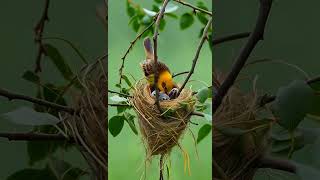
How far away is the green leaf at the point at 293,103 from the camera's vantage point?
2.79 feet

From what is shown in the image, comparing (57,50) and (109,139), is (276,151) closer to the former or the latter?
(109,139)

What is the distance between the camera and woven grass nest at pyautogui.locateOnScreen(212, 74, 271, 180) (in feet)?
2.89

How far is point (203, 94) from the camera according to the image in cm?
84

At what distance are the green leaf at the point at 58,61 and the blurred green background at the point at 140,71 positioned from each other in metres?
0.19

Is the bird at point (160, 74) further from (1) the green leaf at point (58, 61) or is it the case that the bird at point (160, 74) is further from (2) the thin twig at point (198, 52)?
(1) the green leaf at point (58, 61)

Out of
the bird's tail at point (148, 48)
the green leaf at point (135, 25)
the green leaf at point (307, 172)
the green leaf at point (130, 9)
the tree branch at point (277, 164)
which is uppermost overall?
the green leaf at point (130, 9)

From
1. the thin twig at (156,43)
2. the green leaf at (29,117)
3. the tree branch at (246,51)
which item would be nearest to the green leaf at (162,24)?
the thin twig at (156,43)

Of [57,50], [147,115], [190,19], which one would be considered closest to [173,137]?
[147,115]

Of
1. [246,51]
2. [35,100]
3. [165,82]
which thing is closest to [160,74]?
[165,82]

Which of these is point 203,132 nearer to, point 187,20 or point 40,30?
point 187,20

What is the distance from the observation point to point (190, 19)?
84cm

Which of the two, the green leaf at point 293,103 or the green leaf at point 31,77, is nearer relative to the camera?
the green leaf at point 293,103

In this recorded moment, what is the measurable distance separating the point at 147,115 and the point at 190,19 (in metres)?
0.14

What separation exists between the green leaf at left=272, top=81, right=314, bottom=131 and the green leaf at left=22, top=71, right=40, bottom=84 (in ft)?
1.25
